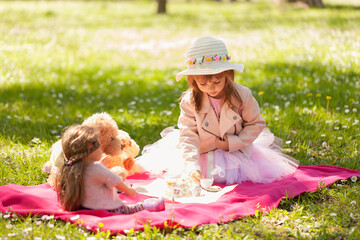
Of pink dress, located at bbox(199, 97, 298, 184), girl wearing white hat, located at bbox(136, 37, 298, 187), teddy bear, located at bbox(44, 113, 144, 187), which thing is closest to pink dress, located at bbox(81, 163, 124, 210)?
teddy bear, located at bbox(44, 113, 144, 187)

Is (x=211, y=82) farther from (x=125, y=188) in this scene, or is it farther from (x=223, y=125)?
(x=125, y=188)

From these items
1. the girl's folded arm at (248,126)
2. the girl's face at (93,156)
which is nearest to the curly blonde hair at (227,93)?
the girl's folded arm at (248,126)

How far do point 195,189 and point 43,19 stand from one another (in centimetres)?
1484

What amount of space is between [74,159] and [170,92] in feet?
15.2

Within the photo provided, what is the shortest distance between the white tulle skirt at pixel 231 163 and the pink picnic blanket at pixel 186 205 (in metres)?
0.14

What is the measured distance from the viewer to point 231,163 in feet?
15.3

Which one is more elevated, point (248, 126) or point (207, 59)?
point (207, 59)

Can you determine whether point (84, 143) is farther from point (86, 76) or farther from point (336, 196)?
point (86, 76)

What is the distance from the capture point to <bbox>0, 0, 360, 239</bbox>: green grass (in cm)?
366

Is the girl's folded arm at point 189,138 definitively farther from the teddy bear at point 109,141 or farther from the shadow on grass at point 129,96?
the shadow on grass at point 129,96

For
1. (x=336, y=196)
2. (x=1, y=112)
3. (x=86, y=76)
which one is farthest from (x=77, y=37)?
(x=336, y=196)

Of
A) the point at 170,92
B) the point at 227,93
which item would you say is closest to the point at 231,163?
the point at 227,93

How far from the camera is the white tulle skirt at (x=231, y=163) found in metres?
4.65

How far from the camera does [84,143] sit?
3.61 meters
